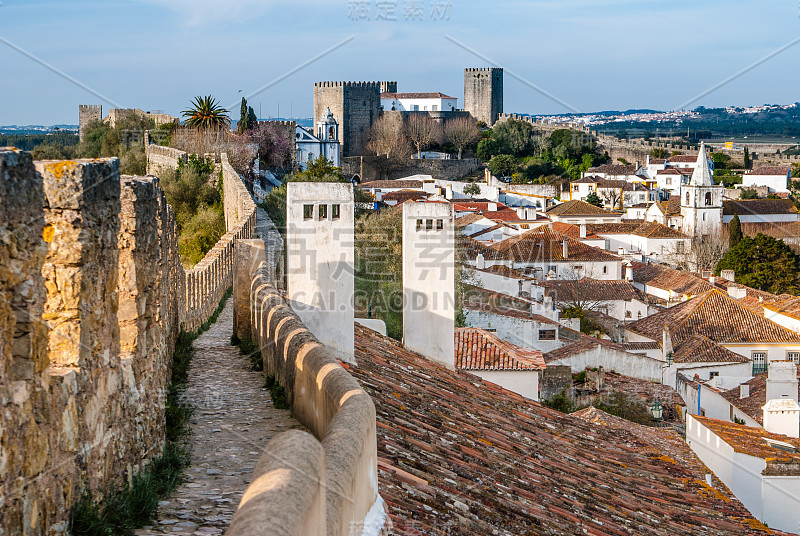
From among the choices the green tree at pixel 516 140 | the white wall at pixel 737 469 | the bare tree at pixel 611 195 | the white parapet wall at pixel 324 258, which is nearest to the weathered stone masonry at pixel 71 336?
the white parapet wall at pixel 324 258

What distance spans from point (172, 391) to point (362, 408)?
4.19 metres

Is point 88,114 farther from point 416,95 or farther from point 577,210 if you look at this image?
point 416,95

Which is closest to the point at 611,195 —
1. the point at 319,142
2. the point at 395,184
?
the point at 395,184

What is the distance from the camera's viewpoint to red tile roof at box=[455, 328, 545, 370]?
17.5m

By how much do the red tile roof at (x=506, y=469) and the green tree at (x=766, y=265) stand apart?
139 ft

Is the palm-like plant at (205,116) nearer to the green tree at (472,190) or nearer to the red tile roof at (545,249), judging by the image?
the red tile roof at (545,249)

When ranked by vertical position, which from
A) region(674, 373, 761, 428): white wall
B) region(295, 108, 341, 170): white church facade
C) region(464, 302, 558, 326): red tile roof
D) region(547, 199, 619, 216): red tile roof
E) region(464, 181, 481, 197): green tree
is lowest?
region(674, 373, 761, 428): white wall

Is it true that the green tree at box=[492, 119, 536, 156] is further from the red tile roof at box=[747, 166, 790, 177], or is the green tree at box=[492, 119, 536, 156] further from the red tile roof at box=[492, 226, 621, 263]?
the red tile roof at box=[492, 226, 621, 263]

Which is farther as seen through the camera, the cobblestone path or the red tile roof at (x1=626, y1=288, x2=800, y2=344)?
the red tile roof at (x1=626, y1=288, x2=800, y2=344)

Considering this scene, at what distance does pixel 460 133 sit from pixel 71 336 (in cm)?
8102

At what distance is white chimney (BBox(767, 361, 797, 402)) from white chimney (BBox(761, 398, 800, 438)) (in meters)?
1.59

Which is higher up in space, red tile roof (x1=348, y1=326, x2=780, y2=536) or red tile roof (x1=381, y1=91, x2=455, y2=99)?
red tile roof (x1=381, y1=91, x2=455, y2=99)

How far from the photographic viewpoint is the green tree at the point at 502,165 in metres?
78.5


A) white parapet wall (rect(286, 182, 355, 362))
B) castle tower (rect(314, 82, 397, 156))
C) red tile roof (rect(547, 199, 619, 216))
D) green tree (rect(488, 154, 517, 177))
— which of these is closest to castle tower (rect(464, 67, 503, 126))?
castle tower (rect(314, 82, 397, 156))
